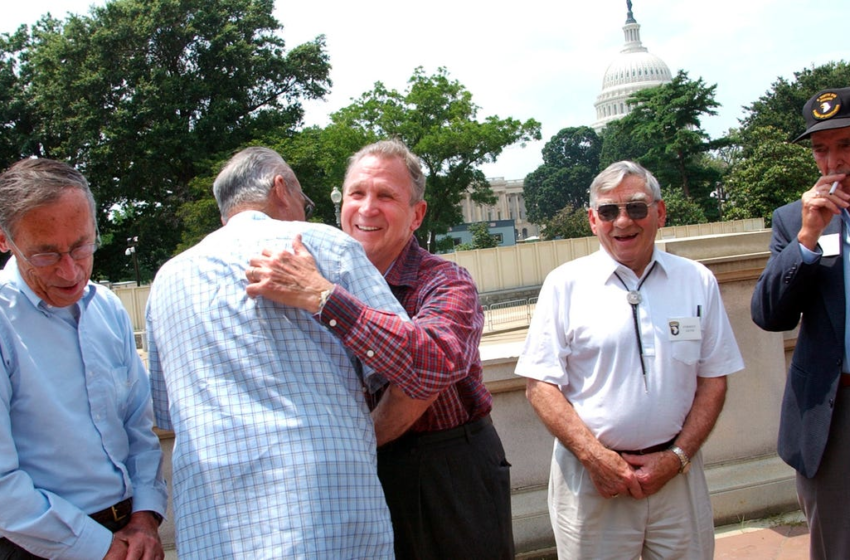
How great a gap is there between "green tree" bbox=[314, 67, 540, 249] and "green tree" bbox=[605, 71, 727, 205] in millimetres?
20235

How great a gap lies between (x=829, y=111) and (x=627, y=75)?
133 metres

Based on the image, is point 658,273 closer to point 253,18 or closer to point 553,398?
point 553,398

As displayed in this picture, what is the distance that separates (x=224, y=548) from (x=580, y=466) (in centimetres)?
144

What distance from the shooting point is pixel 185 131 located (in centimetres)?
3869

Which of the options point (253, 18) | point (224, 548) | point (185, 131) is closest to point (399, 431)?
point (224, 548)

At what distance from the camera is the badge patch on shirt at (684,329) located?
8.84 feet

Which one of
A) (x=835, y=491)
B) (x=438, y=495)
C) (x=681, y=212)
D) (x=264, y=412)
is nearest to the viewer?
(x=264, y=412)

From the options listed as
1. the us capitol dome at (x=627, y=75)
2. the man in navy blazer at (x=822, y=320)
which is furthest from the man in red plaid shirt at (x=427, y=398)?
the us capitol dome at (x=627, y=75)

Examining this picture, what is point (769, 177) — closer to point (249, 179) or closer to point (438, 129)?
point (438, 129)

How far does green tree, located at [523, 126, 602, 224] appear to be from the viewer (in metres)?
101

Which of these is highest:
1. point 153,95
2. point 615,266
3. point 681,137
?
point 153,95

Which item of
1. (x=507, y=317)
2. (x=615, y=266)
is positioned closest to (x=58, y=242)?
(x=615, y=266)

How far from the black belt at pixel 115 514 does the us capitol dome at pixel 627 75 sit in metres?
128

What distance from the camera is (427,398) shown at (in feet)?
6.59
